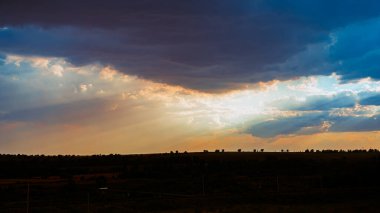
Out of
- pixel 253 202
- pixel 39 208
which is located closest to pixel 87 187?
pixel 39 208

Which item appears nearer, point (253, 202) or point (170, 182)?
point (253, 202)

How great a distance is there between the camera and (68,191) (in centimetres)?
5134

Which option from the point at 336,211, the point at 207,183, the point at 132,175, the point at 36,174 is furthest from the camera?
the point at 36,174

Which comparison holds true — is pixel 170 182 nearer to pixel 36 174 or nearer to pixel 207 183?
pixel 207 183

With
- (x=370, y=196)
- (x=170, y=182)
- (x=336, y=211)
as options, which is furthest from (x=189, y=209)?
(x=170, y=182)

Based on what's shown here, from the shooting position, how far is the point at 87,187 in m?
55.0

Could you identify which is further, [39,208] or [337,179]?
[337,179]

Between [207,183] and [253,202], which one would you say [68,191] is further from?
[253,202]

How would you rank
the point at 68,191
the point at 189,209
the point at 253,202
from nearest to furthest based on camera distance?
the point at 189,209, the point at 253,202, the point at 68,191

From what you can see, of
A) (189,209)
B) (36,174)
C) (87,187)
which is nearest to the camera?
(189,209)

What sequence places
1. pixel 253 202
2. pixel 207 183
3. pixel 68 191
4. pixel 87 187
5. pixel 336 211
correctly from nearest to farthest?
1. pixel 336 211
2. pixel 253 202
3. pixel 68 191
4. pixel 87 187
5. pixel 207 183

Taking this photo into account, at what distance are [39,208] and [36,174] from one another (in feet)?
141

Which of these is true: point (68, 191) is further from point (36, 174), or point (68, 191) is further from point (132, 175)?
point (36, 174)

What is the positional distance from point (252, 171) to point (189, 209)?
44089mm
